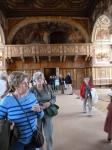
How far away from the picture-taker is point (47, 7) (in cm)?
1692

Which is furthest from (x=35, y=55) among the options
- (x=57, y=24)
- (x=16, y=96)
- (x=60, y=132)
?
(x=16, y=96)

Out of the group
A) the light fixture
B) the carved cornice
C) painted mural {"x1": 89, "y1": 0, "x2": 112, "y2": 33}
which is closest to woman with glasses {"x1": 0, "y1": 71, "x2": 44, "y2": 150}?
painted mural {"x1": 89, "y1": 0, "x2": 112, "y2": 33}

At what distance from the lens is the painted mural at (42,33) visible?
17922 millimetres

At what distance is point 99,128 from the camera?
199 inches

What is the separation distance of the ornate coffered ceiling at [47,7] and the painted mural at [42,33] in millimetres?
1141

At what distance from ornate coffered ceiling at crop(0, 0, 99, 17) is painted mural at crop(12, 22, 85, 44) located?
1141 millimetres

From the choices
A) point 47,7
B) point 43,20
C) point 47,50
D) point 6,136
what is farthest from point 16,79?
point 43,20

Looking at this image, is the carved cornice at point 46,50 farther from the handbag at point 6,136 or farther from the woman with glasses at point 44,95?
the handbag at point 6,136

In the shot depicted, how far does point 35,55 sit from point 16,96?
15357mm

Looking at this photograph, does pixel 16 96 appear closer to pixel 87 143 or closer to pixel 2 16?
pixel 87 143

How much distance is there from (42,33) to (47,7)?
8.90ft

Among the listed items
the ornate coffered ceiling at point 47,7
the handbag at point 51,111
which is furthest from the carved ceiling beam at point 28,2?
the handbag at point 51,111

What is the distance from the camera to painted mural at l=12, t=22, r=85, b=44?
17.9 meters

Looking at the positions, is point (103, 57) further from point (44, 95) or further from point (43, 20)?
point (44, 95)
